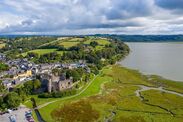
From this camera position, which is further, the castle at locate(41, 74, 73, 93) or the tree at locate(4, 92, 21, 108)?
the castle at locate(41, 74, 73, 93)

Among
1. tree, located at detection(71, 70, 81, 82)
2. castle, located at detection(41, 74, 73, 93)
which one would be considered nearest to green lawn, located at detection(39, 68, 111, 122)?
tree, located at detection(71, 70, 81, 82)

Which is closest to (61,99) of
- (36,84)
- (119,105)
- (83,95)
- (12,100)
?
(83,95)

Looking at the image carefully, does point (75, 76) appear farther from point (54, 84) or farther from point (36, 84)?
point (36, 84)

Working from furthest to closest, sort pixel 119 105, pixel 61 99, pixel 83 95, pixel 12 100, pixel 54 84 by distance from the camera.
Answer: pixel 54 84 < pixel 83 95 < pixel 61 99 < pixel 119 105 < pixel 12 100

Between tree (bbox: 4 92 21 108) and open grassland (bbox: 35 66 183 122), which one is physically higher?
tree (bbox: 4 92 21 108)

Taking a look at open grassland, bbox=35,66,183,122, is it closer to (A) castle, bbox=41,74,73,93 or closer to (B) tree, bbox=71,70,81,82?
(B) tree, bbox=71,70,81,82

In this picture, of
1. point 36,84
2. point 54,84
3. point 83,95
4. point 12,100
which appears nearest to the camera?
point 12,100

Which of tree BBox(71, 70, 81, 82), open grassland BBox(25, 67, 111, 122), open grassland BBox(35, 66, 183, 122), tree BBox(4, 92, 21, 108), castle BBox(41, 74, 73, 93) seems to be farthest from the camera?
tree BBox(71, 70, 81, 82)

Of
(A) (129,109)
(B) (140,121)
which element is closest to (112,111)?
(A) (129,109)

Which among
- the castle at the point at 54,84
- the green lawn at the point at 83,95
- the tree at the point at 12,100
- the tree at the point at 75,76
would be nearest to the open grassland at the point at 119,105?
the green lawn at the point at 83,95

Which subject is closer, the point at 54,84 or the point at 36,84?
the point at 36,84
